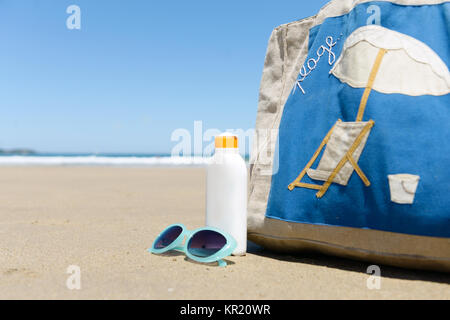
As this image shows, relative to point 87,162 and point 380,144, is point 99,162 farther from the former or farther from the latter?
point 380,144

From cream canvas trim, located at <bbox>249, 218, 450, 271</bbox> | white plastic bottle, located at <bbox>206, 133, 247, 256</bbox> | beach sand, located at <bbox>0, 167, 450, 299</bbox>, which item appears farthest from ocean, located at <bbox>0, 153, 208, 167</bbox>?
cream canvas trim, located at <bbox>249, 218, 450, 271</bbox>

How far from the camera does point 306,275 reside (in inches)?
62.4

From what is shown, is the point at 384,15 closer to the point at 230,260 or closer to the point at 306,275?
the point at 306,275

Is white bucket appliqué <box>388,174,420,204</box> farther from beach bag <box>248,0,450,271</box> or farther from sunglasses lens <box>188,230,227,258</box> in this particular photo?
sunglasses lens <box>188,230,227,258</box>

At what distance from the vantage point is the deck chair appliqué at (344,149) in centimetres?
158

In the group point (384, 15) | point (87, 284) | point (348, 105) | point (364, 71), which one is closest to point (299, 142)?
point (348, 105)

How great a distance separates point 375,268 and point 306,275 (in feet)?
0.95

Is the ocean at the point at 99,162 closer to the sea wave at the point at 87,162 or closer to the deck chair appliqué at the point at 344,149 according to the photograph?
the sea wave at the point at 87,162

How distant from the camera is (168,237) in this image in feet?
6.29

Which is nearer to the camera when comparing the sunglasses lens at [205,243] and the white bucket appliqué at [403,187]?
the white bucket appliqué at [403,187]

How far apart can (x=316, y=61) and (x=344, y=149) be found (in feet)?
1.57

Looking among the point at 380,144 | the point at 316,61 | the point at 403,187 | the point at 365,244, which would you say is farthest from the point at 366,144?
the point at 316,61

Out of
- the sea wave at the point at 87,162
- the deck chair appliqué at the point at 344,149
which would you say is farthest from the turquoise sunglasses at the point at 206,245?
the sea wave at the point at 87,162

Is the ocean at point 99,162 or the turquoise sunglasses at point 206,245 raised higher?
the turquoise sunglasses at point 206,245
